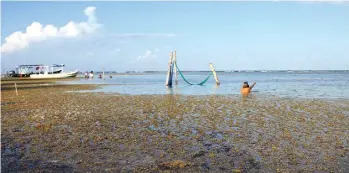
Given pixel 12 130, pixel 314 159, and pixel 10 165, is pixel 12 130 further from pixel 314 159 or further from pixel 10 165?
pixel 314 159

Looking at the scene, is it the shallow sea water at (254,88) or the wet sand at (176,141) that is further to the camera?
the shallow sea water at (254,88)

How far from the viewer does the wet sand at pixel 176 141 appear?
7316 mm

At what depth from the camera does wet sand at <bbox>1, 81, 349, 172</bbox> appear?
7316mm

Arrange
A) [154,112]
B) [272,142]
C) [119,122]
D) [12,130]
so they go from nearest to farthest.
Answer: [272,142] < [12,130] < [119,122] < [154,112]

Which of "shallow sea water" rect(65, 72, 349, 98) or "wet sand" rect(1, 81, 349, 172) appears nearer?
"wet sand" rect(1, 81, 349, 172)

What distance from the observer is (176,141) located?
973 cm

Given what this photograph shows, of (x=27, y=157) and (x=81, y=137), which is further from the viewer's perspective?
(x=81, y=137)

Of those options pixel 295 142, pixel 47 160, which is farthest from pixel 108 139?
pixel 295 142

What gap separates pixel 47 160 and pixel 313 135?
8.41 metres

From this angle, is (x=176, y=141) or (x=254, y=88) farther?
(x=254, y=88)

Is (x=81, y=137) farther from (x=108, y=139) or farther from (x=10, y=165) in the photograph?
(x=10, y=165)

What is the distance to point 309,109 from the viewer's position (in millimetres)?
16906

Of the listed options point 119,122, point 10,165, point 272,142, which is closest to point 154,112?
point 119,122

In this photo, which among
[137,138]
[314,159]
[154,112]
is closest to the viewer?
[314,159]
